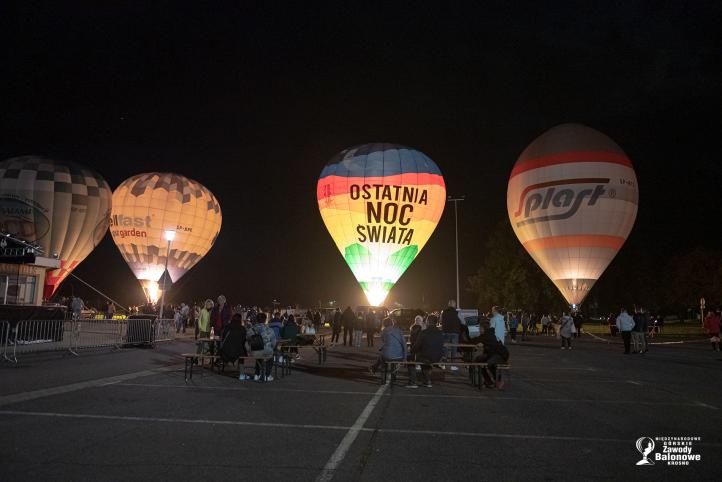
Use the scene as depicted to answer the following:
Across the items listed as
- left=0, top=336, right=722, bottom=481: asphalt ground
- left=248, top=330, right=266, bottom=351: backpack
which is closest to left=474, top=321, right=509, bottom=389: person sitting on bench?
left=0, top=336, right=722, bottom=481: asphalt ground

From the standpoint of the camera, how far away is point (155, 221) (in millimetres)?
37875

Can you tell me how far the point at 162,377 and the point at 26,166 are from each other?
86.9ft

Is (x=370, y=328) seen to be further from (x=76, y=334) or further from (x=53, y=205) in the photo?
(x=53, y=205)

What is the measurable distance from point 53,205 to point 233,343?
25.1m

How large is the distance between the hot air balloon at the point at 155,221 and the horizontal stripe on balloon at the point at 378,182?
11435 mm

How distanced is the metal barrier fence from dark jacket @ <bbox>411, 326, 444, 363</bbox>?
433 inches

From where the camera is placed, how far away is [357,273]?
34.7m

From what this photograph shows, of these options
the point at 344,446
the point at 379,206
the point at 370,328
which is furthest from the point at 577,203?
the point at 344,446

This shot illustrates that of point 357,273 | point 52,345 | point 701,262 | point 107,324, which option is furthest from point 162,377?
point 701,262

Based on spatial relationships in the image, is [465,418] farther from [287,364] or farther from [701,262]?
→ [701,262]

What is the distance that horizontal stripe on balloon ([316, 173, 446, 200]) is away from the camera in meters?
32.2
